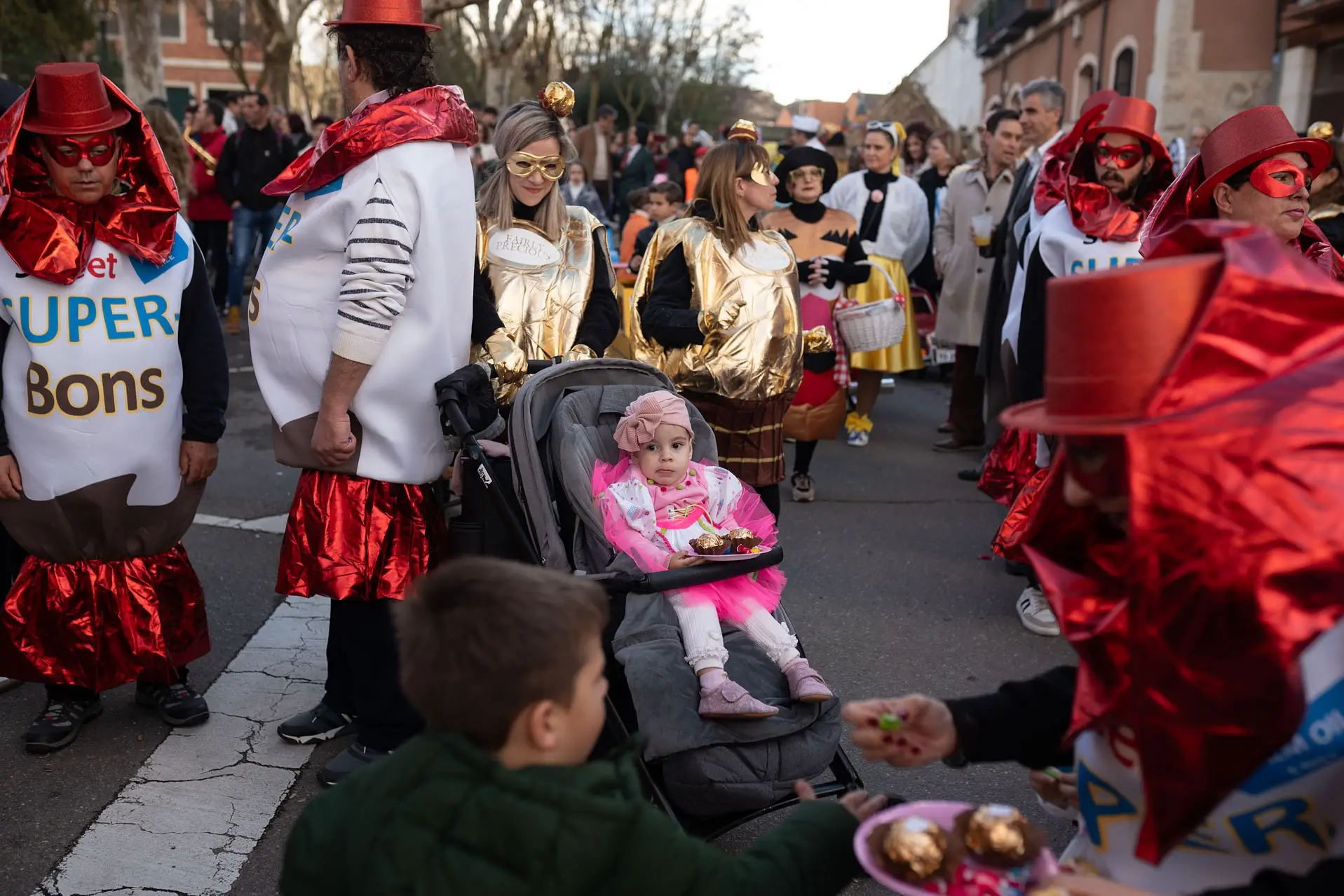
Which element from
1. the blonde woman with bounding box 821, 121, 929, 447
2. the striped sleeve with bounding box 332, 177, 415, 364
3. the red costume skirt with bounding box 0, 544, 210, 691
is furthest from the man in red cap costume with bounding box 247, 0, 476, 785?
the blonde woman with bounding box 821, 121, 929, 447

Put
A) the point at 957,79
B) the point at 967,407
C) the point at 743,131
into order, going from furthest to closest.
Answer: the point at 957,79
the point at 967,407
the point at 743,131

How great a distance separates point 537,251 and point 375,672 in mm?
1662

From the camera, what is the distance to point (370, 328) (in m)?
3.38

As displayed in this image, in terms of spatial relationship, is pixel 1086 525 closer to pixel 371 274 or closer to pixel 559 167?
pixel 371 274

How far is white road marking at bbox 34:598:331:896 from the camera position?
3.26 metres

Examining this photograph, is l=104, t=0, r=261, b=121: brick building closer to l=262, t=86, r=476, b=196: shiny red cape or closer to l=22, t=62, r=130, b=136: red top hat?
l=22, t=62, r=130, b=136: red top hat

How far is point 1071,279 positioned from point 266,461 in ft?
23.3

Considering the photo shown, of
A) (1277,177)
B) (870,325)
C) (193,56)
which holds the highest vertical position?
(193,56)

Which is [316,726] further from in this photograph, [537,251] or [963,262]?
[963,262]

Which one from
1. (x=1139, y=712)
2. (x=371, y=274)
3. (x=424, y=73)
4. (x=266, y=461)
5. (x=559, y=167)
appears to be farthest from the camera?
(x=266, y=461)

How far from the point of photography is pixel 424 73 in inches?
142

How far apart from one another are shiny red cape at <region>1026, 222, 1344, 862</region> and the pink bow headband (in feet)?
8.04

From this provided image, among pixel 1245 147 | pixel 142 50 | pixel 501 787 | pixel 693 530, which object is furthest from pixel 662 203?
pixel 142 50

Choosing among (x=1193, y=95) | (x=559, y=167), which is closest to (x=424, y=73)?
(x=559, y=167)
